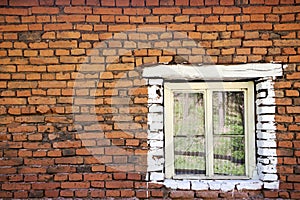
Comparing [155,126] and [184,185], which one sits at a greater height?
[155,126]

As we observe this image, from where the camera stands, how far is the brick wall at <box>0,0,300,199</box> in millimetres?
3158

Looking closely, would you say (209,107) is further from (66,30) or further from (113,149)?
(66,30)

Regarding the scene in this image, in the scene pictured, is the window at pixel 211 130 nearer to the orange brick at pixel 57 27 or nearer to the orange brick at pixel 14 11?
the orange brick at pixel 57 27

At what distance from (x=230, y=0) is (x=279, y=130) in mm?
1343

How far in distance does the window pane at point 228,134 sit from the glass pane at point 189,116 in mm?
142

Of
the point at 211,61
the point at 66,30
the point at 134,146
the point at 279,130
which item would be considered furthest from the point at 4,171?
the point at 279,130

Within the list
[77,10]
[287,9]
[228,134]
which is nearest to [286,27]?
[287,9]

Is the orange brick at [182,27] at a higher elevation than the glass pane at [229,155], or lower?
higher

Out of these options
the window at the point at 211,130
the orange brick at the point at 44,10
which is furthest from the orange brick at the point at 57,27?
the window at the point at 211,130

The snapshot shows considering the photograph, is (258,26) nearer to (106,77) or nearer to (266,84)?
(266,84)

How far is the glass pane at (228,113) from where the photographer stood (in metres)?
3.33

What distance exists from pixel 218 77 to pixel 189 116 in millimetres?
486

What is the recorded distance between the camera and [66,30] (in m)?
3.19

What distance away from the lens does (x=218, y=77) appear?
10.5ft
